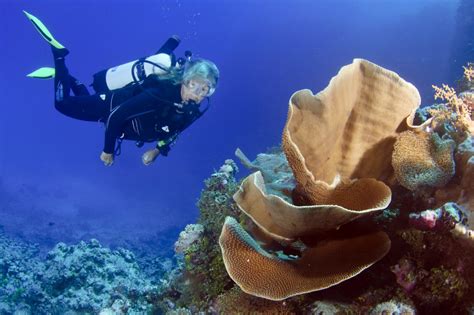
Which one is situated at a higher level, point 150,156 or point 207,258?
point 150,156

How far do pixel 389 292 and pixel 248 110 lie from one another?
7995 centimetres

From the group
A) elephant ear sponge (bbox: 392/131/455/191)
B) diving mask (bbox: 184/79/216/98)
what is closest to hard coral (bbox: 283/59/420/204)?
elephant ear sponge (bbox: 392/131/455/191)

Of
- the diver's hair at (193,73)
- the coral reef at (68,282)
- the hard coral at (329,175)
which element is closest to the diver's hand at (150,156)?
the diver's hair at (193,73)

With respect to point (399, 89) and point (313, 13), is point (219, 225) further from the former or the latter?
point (313, 13)

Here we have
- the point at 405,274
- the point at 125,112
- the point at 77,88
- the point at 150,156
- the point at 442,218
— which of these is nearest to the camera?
the point at 442,218

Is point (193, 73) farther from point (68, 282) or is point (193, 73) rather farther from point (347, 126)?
point (68, 282)

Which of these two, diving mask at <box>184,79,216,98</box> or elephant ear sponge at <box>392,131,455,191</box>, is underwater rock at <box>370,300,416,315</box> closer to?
elephant ear sponge at <box>392,131,455,191</box>

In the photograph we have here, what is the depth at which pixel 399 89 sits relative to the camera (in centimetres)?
257

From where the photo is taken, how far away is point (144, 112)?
598 centimetres

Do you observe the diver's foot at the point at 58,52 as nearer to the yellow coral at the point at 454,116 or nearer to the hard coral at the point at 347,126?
the hard coral at the point at 347,126

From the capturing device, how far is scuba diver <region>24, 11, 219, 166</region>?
19.6ft

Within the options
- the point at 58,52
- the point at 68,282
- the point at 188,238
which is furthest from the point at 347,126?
the point at 68,282

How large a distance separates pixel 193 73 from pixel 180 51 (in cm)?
10560

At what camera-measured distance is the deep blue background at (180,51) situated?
3912 cm
